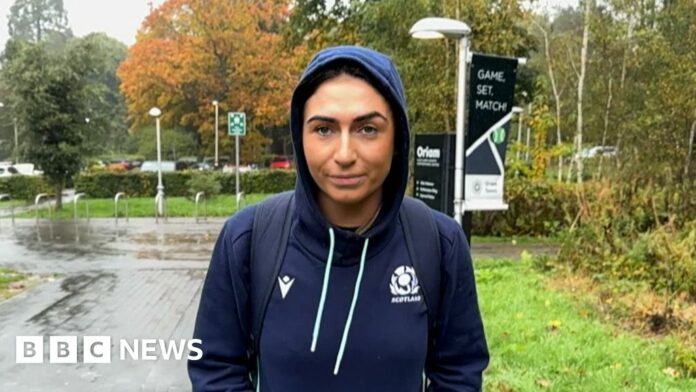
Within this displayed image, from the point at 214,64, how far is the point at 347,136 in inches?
1245

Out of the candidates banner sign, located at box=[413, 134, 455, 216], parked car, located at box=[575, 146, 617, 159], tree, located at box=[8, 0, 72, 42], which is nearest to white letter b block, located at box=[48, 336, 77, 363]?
banner sign, located at box=[413, 134, 455, 216]

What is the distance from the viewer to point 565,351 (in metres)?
4.89

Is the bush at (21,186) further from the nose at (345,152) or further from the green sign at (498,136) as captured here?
the nose at (345,152)

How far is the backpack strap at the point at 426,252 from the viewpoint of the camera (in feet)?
4.64

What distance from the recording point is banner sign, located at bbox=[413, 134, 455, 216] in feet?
22.4

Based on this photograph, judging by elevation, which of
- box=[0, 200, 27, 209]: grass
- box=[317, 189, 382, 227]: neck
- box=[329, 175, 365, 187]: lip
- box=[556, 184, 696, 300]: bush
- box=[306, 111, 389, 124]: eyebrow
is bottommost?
box=[0, 200, 27, 209]: grass

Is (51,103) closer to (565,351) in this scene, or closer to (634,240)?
(634,240)

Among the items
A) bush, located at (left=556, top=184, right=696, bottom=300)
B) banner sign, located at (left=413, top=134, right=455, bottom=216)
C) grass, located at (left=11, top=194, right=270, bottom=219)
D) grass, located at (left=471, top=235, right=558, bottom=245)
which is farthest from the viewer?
grass, located at (left=11, top=194, right=270, bottom=219)

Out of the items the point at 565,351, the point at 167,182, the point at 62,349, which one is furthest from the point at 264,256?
the point at 167,182

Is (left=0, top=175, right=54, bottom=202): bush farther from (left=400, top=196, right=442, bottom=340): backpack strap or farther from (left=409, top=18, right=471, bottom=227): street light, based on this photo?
(left=400, top=196, right=442, bottom=340): backpack strap

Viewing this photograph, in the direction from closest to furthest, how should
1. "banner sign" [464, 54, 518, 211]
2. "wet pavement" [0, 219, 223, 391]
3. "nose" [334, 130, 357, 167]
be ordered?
"nose" [334, 130, 357, 167] < "wet pavement" [0, 219, 223, 391] < "banner sign" [464, 54, 518, 211]

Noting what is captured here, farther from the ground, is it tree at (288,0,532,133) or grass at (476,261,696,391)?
tree at (288,0,532,133)

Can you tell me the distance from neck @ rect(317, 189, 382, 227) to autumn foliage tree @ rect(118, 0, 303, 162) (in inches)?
1144

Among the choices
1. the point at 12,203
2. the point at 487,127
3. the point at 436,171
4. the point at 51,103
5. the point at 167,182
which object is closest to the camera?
the point at 487,127
